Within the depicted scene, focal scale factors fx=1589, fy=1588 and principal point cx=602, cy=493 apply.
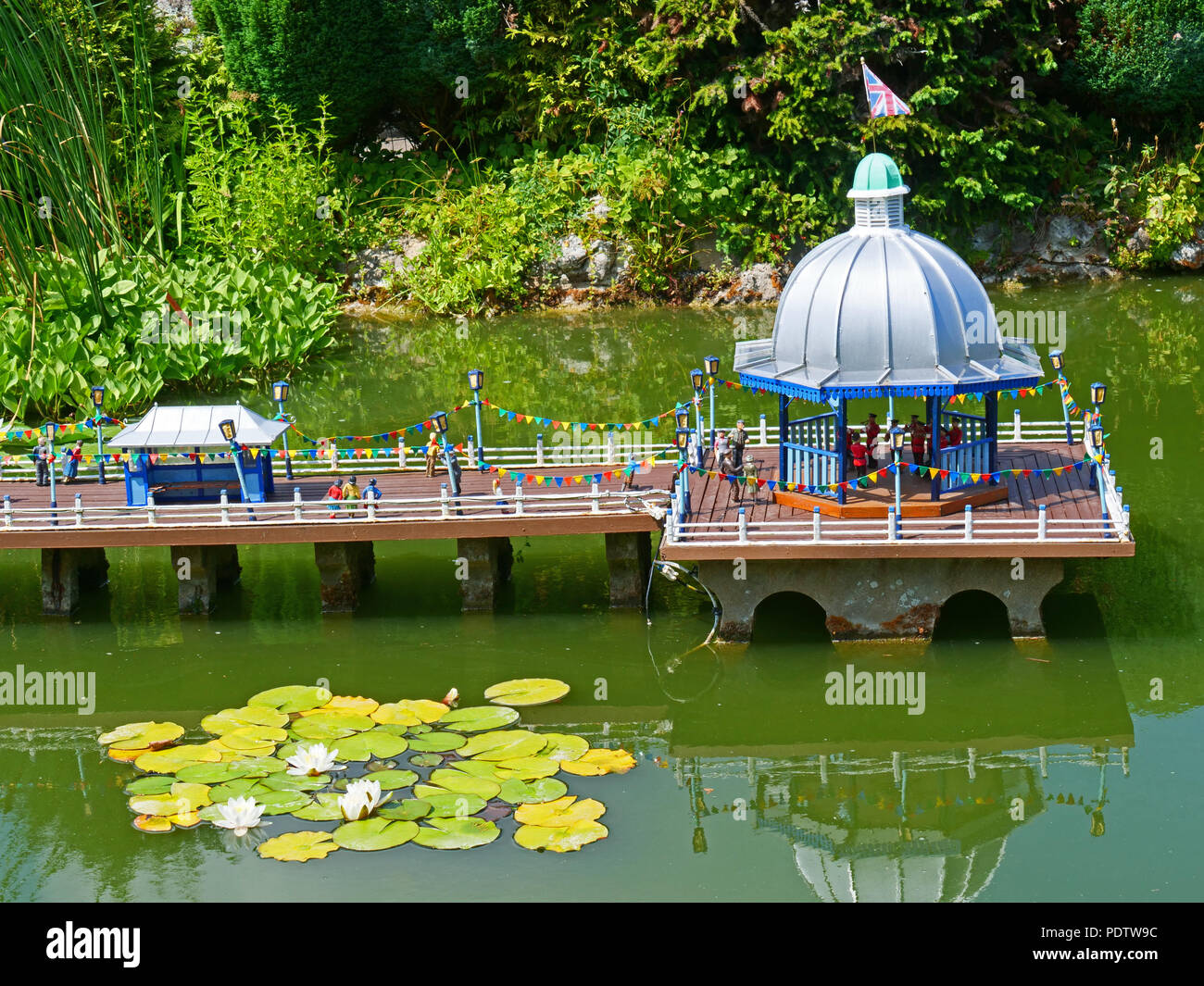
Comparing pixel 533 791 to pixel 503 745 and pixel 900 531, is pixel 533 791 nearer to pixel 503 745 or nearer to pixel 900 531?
pixel 503 745

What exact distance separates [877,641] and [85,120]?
1704 cm

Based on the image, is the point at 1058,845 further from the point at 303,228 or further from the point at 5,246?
the point at 303,228

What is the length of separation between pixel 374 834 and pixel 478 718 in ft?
12.5

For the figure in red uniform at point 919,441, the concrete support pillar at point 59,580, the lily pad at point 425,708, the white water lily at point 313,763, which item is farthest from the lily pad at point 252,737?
the figure in red uniform at point 919,441

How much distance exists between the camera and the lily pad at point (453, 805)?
2045cm

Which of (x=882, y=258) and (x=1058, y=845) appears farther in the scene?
(x=882, y=258)

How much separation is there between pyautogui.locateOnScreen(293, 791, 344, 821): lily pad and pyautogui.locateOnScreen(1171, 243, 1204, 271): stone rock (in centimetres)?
4167

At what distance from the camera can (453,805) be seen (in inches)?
813

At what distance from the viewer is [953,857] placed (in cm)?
2012

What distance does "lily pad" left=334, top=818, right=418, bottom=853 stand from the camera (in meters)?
19.7

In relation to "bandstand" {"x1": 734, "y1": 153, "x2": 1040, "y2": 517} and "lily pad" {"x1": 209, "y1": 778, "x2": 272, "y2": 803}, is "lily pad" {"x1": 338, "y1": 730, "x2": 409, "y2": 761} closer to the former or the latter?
"lily pad" {"x1": 209, "y1": 778, "x2": 272, "y2": 803}

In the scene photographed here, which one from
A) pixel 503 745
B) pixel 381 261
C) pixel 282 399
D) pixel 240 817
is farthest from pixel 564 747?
pixel 381 261

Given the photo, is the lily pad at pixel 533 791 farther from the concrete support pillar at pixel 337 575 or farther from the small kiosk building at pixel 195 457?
the small kiosk building at pixel 195 457

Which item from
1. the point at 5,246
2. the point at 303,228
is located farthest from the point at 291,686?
the point at 303,228
